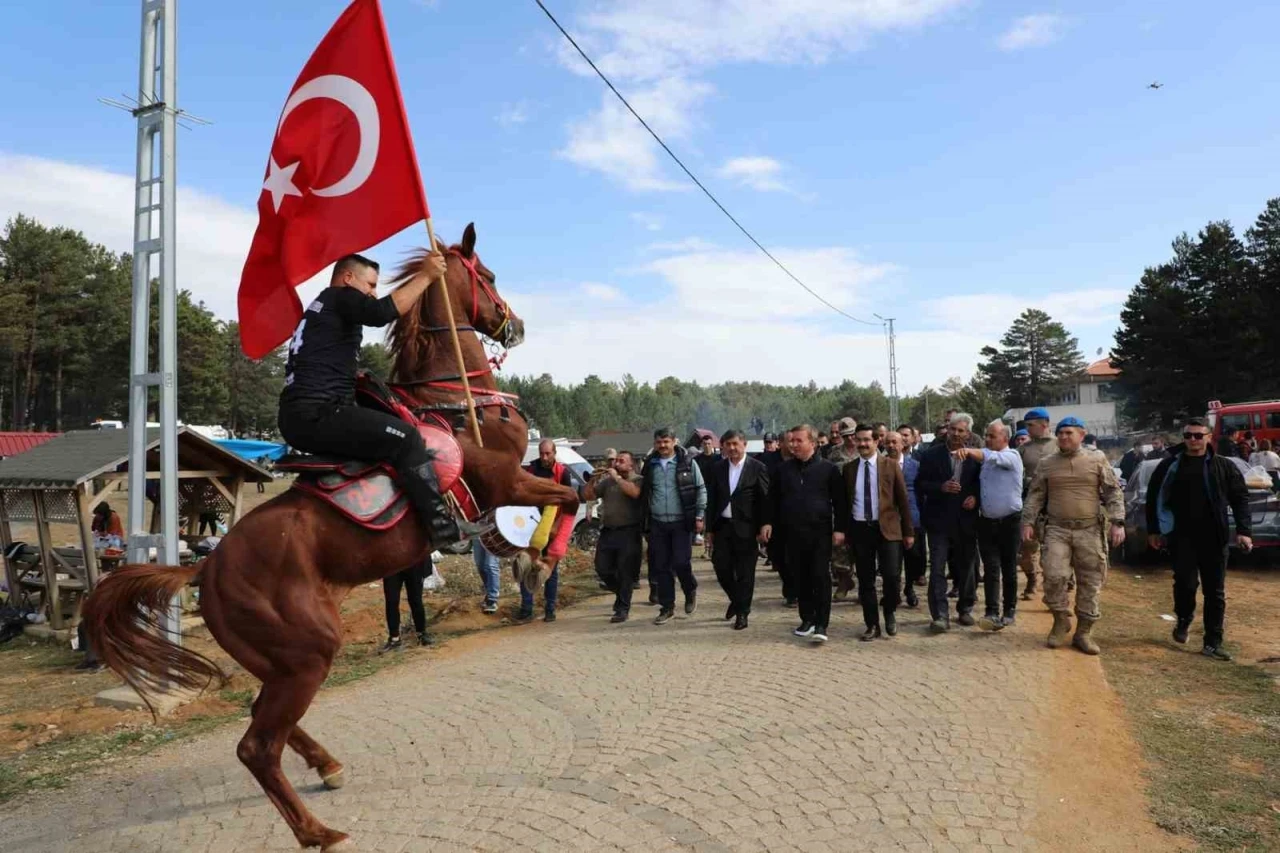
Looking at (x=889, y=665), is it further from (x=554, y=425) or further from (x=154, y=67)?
(x=554, y=425)

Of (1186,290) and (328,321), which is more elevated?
(1186,290)

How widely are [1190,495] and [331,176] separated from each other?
7.63m

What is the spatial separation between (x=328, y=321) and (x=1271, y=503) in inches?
501

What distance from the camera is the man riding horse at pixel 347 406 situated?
3912 mm

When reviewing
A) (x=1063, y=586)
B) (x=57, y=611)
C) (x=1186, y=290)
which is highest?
(x=1186, y=290)

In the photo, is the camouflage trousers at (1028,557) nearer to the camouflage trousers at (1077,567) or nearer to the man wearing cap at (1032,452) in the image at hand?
the man wearing cap at (1032,452)

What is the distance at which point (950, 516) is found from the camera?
8.16m

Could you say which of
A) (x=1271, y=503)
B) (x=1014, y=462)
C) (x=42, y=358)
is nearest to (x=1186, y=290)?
(x=1271, y=503)

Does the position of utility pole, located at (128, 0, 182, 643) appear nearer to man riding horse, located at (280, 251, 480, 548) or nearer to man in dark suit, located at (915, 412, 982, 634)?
man riding horse, located at (280, 251, 480, 548)

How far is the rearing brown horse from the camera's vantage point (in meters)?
3.84

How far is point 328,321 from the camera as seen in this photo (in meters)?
4.02

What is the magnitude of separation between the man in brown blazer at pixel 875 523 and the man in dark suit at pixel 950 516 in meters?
0.47

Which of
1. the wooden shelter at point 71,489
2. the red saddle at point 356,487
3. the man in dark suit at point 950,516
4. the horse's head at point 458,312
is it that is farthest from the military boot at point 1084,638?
the wooden shelter at point 71,489

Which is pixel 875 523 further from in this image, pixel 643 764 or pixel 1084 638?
pixel 643 764
